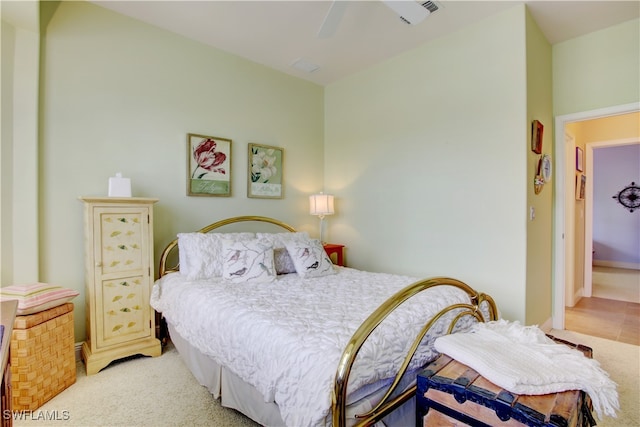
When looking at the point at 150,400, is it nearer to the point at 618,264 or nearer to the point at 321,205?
the point at 321,205

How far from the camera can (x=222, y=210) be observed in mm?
3455

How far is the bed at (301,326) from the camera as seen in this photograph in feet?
4.32

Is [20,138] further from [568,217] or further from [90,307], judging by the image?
[568,217]

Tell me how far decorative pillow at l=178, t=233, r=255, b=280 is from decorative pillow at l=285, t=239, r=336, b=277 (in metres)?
0.63

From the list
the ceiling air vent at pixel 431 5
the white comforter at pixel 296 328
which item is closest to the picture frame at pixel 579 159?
the ceiling air vent at pixel 431 5

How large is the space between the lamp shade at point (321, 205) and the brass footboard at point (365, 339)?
217 cm

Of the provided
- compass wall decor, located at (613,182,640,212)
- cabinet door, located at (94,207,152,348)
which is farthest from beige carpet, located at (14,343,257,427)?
compass wall decor, located at (613,182,640,212)

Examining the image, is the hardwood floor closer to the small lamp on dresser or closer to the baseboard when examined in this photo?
the small lamp on dresser

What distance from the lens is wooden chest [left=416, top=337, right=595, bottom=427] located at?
1.14 meters

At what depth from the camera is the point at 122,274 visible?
2500mm

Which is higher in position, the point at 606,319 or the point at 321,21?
the point at 321,21

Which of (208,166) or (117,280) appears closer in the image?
(117,280)

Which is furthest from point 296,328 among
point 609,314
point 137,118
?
point 609,314

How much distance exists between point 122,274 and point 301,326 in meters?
1.71
